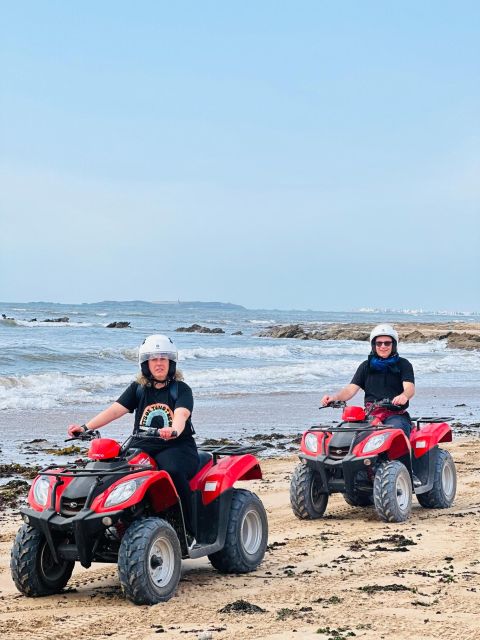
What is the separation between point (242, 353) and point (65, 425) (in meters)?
21.4

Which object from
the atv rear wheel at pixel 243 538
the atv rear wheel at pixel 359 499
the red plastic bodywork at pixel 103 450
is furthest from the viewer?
the atv rear wheel at pixel 359 499

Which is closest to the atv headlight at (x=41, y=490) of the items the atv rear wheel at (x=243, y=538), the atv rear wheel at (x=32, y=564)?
the atv rear wheel at (x=32, y=564)

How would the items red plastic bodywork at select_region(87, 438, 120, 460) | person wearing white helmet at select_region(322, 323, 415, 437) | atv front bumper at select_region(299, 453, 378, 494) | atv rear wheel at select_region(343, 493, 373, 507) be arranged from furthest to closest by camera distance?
person wearing white helmet at select_region(322, 323, 415, 437) < atv rear wheel at select_region(343, 493, 373, 507) < atv front bumper at select_region(299, 453, 378, 494) < red plastic bodywork at select_region(87, 438, 120, 460)

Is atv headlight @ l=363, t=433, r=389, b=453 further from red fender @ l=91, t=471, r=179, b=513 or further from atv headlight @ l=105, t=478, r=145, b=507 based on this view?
atv headlight @ l=105, t=478, r=145, b=507

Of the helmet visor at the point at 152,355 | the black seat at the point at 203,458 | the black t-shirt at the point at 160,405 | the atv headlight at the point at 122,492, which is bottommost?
the atv headlight at the point at 122,492

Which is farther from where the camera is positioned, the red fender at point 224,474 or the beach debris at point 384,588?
the red fender at point 224,474

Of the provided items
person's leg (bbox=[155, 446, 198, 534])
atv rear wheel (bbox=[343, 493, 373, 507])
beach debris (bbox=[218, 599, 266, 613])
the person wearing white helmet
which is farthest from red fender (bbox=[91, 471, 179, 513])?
the person wearing white helmet

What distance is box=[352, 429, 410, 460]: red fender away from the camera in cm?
865

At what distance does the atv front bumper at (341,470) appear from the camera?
8641 mm

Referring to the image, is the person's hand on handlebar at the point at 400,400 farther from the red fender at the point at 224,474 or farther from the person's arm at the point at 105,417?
the person's arm at the point at 105,417

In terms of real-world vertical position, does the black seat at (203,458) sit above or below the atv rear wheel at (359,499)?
above

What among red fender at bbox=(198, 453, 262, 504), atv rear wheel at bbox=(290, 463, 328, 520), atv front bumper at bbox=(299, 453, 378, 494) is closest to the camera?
red fender at bbox=(198, 453, 262, 504)

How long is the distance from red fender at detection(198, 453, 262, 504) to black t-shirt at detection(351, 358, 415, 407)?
8.80 feet

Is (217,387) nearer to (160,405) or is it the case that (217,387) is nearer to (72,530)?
(160,405)
